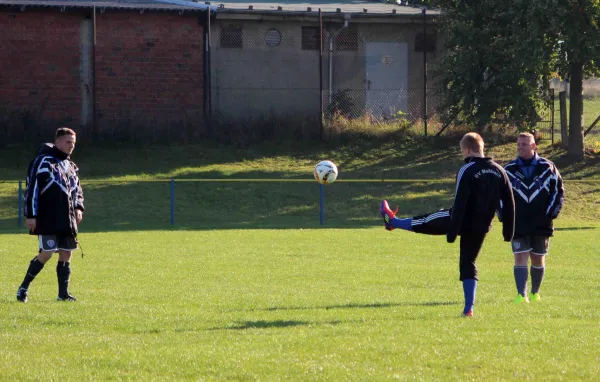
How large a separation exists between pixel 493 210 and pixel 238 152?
2223cm

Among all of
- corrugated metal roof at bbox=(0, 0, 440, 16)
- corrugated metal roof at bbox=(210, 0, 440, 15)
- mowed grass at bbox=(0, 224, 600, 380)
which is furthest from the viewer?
corrugated metal roof at bbox=(210, 0, 440, 15)

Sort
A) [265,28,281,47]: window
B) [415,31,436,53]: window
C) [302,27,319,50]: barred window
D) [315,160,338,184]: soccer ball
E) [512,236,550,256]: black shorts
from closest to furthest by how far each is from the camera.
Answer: [512,236,550,256]: black shorts < [315,160,338,184]: soccer ball < [265,28,281,47]: window < [302,27,319,50]: barred window < [415,31,436,53]: window

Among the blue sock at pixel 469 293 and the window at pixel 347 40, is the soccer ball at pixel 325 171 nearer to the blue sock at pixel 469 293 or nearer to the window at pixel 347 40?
the blue sock at pixel 469 293

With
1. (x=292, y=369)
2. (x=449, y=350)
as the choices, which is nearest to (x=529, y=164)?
(x=449, y=350)

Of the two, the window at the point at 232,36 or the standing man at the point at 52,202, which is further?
the window at the point at 232,36

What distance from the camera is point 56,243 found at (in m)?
10.5

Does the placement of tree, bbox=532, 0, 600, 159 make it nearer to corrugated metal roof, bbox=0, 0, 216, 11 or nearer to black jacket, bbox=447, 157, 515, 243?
corrugated metal roof, bbox=0, 0, 216, 11

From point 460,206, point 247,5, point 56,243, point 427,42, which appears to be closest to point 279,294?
point 56,243

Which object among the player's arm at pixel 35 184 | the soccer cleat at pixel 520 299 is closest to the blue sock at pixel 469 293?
the soccer cleat at pixel 520 299

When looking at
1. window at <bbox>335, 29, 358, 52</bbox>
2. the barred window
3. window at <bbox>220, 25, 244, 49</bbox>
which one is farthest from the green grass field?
window at <bbox>335, 29, 358, 52</bbox>

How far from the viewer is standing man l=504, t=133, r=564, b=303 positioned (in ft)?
34.5

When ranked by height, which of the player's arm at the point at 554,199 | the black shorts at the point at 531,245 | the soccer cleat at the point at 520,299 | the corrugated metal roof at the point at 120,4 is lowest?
the soccer cleat at the point at 520,299

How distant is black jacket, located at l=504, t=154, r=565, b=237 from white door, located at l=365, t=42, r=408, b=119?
2282 centimetres

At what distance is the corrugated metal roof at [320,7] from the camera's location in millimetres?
32688
